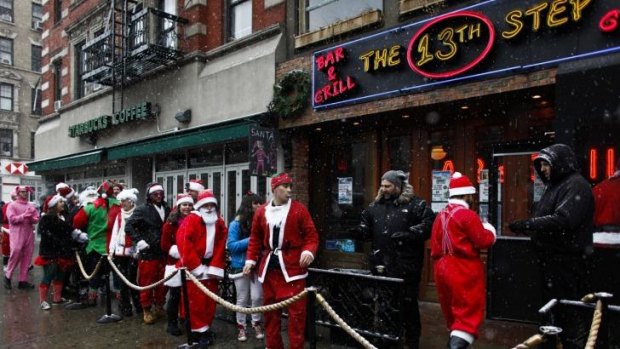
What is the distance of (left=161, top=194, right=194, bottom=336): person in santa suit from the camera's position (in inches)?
260

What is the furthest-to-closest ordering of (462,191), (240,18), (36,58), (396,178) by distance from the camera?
(36,58), (240,18), (396,178), (462,191)

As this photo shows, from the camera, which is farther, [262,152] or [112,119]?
[112,119]

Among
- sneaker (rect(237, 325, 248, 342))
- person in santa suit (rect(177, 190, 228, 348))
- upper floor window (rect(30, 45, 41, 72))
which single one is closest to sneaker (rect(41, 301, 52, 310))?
person in santa suit (rect(177, 190, 228, 348))

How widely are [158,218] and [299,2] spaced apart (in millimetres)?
5034

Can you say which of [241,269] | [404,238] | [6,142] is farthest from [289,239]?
[6,142]

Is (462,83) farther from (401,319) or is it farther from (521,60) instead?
(401,319)

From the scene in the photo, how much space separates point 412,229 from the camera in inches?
213

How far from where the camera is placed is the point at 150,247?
752 centimetres

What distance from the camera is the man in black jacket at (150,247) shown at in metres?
7.39

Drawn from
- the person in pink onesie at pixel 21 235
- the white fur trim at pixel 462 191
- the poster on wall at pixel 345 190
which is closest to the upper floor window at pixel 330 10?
Answer: the poster on wall at pixel 345 190

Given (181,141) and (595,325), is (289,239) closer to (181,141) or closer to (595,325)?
(595,325)

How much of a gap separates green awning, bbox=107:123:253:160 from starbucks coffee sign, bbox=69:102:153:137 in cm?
71

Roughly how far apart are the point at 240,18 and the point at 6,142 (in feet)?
99.5

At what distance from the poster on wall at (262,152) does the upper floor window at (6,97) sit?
33081mm
